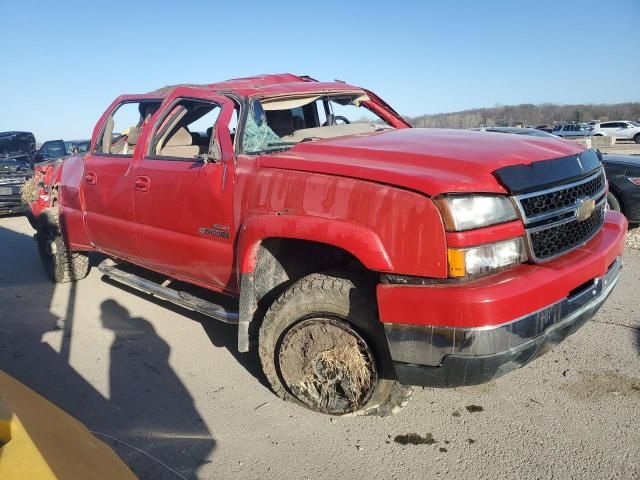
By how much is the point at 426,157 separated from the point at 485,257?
618 millimetres

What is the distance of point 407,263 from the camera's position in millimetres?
2336

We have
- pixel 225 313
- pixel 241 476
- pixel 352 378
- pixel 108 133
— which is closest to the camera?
pixel 241 476

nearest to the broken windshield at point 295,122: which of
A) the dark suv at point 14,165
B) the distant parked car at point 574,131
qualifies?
the dark suv at point 14,165

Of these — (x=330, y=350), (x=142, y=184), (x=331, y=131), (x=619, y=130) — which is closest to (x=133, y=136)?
(x=142, y=184)

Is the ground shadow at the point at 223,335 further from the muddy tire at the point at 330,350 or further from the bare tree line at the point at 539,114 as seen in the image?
the bare tree line at the point at 539,114

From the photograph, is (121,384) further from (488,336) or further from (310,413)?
(488,336)

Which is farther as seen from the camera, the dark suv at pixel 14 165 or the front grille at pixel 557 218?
the dark suv at pixel 14 165

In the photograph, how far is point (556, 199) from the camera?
257 cm

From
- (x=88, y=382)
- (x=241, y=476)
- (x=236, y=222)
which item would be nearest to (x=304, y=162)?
(x=236, y=222)

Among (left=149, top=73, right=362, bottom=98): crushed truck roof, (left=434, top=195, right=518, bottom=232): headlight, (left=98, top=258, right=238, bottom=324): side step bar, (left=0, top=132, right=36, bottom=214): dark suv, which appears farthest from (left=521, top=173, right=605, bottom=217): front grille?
(left=0, top=132, right=36, bottom=214): dark suv

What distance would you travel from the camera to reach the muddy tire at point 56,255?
225 inches

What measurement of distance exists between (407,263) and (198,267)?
6.07 feet

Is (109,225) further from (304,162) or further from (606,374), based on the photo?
(606,374)

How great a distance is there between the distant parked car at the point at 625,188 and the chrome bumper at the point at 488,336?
14.9ft
